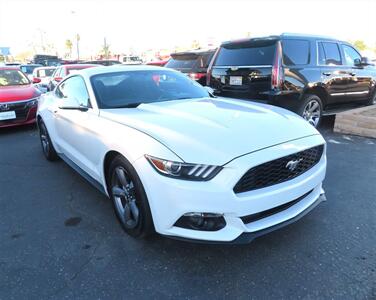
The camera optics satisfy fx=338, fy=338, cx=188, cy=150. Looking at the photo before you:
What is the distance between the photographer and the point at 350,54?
7.45 m

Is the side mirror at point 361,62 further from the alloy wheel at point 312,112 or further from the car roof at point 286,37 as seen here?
the alloy wheel at point 312,112

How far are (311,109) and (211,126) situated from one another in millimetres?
4380

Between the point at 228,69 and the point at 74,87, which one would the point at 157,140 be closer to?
the point at 74,87

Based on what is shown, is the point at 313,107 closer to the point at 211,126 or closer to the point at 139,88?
the point at 139,88

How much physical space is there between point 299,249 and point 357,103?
630cm

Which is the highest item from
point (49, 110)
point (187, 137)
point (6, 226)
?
point (187, 137)

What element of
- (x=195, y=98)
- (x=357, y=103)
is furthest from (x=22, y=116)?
(x=357, y=103)

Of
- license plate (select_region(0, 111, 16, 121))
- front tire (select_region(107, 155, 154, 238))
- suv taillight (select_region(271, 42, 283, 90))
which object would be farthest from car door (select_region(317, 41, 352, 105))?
license plate (select_region(0, 111, 16, 121))

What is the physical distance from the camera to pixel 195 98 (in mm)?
4078

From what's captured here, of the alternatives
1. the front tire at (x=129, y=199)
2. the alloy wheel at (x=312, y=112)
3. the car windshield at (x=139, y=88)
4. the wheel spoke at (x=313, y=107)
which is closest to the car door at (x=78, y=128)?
the car windshield at (x=139, y=88)

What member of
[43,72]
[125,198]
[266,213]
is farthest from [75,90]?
[43,72]

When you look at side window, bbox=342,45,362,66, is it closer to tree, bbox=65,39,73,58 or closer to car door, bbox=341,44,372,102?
car door, bbox=341,44,372,102

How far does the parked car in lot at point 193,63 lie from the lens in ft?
29.0

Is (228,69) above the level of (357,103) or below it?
above
